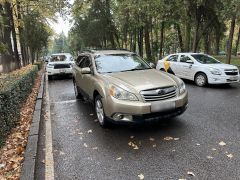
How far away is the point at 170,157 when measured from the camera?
14.0 feet

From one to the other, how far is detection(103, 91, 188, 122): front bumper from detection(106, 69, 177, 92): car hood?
1.10ft

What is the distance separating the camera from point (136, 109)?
16.1 ft

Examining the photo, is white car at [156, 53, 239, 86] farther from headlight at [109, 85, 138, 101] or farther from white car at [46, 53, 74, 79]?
white car at [46, 53, 74, 79]

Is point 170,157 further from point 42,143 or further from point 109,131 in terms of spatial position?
point 42,143

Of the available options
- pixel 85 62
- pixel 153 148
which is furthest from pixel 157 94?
pixel 85 62

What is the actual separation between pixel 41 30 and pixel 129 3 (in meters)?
12.6

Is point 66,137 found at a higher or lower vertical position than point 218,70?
lower

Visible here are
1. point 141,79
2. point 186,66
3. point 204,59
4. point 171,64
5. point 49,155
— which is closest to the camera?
point 49,155

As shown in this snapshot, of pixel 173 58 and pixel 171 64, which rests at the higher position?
pixel 173 58

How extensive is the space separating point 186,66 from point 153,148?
7571mm

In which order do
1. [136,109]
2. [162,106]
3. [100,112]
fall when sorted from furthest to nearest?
[100,112] < [162,106] < [136,109]

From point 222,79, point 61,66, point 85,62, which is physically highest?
point 85,62

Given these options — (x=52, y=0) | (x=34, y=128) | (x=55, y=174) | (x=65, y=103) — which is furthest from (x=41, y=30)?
(x=55, y=174)

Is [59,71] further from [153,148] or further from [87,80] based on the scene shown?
[153,148]
